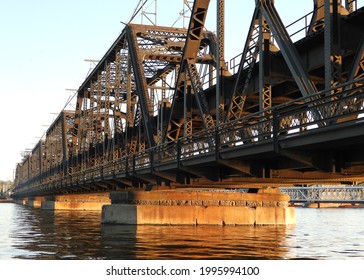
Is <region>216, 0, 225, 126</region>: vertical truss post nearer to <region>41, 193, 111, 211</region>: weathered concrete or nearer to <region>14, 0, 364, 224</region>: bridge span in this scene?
<region>14, 0, 364, 224</region>: bridge span

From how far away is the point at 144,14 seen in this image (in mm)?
52406

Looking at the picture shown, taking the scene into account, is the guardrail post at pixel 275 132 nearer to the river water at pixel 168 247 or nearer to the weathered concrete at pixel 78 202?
the river water at pixel 168 247

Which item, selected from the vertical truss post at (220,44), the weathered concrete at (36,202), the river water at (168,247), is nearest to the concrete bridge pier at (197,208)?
the river water at (168,247)

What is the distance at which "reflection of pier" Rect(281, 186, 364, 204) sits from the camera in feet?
398

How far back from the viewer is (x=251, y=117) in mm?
22344

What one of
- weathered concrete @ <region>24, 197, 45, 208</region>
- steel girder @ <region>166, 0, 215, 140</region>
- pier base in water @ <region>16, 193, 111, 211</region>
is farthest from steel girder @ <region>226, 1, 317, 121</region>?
weathered concrete @ <region>24, 197, 45, 208</region>

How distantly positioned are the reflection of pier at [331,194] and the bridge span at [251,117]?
71188 mm

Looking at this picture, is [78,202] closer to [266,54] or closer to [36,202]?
[36,202]

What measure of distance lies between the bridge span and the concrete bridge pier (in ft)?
0.31

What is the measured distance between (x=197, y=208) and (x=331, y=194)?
92955mm

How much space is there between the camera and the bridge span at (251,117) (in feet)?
62.1
